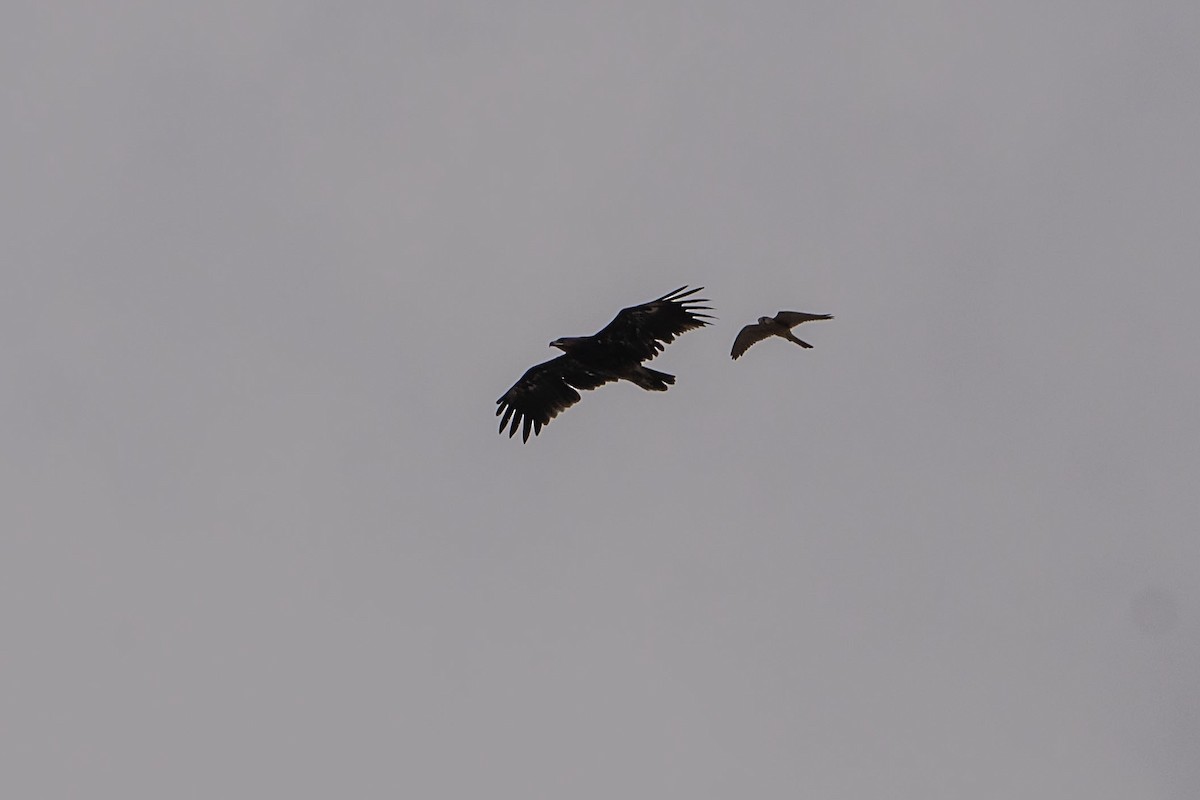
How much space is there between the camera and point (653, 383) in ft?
107

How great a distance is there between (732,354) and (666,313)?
1.60 metres

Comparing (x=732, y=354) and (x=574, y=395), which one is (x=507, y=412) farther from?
(x=732, y=354)

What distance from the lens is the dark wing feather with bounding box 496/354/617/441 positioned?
112ft

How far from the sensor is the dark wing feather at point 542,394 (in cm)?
3412

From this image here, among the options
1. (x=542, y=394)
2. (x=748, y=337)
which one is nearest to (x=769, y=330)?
(x=748, y=337)

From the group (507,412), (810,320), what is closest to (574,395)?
(507,412)

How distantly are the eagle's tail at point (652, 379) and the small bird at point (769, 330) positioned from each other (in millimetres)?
1263

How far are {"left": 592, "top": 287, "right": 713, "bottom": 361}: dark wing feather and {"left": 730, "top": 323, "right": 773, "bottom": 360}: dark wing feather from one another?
4.22ft

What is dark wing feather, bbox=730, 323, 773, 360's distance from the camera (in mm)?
33156

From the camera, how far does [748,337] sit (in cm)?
3334

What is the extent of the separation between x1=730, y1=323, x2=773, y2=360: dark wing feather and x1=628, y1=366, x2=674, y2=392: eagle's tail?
1291 mm

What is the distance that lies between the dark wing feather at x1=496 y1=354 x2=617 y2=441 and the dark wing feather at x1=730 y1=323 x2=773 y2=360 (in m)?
2.41

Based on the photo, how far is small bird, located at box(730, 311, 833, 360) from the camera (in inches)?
1288

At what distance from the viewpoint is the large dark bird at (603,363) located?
1266 inches
